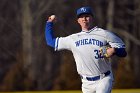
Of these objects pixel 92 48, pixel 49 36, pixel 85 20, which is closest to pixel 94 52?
pixel 92 48

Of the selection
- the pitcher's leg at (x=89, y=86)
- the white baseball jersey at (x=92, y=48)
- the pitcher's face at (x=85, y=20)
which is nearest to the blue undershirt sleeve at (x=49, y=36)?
the white baseball jersey at (x=92, y=48)

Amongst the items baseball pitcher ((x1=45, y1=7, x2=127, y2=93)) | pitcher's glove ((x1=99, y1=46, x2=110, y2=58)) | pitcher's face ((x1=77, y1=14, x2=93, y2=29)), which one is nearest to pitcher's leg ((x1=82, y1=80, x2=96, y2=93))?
baseball pitcher ((x1=45, y1=7, x2=127, y2=93))

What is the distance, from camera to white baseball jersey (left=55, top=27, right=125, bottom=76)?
6.70m

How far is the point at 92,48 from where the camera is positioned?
674 centimetres

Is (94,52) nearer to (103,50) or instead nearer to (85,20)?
(103,50)

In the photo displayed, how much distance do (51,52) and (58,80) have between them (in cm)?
548

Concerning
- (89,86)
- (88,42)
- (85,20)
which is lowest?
(89,86)

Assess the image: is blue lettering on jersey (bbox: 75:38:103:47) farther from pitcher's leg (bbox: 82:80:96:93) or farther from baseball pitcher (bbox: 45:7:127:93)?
pitcher's leg (bbox: 82:80:96:93)

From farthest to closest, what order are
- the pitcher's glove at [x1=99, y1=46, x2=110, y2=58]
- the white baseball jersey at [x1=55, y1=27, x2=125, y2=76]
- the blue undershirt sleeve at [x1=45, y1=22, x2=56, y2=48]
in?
the blue undershirt sleeve at [x1=45, y1=22, x2=56, y2=48]
the white baseball jersey at [x1=55, y1=27, x2=125, y2=76]
the pitcher's glove at [x1=99, y1=46, x2=110, y2=58]

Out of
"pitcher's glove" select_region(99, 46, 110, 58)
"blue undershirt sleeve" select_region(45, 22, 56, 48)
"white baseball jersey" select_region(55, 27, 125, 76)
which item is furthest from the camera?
"blue undershirt sleeve" select_region(45, 22, 56, 48)

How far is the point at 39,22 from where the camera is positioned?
26469mm

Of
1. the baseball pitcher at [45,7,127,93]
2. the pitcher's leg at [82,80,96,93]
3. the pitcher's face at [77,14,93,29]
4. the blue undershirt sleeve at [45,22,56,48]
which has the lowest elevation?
the pitcher's leg at [82,80,96,93]

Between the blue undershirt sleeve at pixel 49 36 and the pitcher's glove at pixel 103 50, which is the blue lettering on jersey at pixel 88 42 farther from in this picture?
the blue undershirt sleeve at pixel 49 36

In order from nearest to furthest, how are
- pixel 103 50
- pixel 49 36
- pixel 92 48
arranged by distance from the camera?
1. pixel 103 50
2. pixel 92 48
3. pixel 49 36
